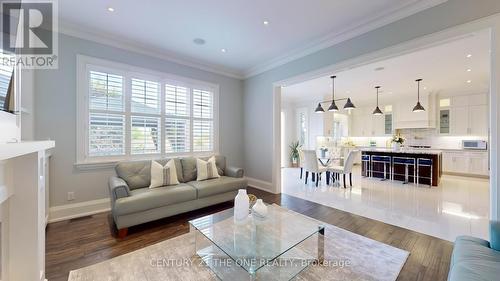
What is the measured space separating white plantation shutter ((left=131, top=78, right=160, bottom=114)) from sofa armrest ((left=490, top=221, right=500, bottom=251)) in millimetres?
4777

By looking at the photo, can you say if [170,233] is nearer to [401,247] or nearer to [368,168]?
[401,247]

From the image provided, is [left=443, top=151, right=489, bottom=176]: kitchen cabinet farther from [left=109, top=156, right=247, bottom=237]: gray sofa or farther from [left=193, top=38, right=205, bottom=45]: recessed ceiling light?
[left=193, top=38, right=205, bottom=45]: recessed ceiling light

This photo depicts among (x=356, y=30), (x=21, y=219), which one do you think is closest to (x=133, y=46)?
(x=21, y=219)

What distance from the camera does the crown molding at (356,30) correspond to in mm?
2594

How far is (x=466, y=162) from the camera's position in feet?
21.5

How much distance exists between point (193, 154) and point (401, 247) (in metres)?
3.95

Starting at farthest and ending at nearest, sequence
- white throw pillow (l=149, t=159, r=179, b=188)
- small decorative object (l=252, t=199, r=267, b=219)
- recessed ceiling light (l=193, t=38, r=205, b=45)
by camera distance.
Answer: recessed ceiling light (l=193, t=38, r=205, b=45), white throw pillow (l=149, t=159, r=179, b=188), small decorative object (l=252, t=199, r=267, b=219)

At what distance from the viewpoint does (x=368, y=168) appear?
21.3 ft

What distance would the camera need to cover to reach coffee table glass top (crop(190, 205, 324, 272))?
169 cm

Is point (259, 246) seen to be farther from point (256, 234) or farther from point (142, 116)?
point (142, 116)

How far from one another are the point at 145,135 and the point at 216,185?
1780 mm

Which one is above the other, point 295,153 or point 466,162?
point 295,153

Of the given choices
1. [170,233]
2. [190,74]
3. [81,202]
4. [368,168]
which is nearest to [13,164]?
[170,233]

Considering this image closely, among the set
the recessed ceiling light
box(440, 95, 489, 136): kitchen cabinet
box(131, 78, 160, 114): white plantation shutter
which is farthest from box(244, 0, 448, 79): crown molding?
box(440, 95, 489, 136): kitchen cabinet
